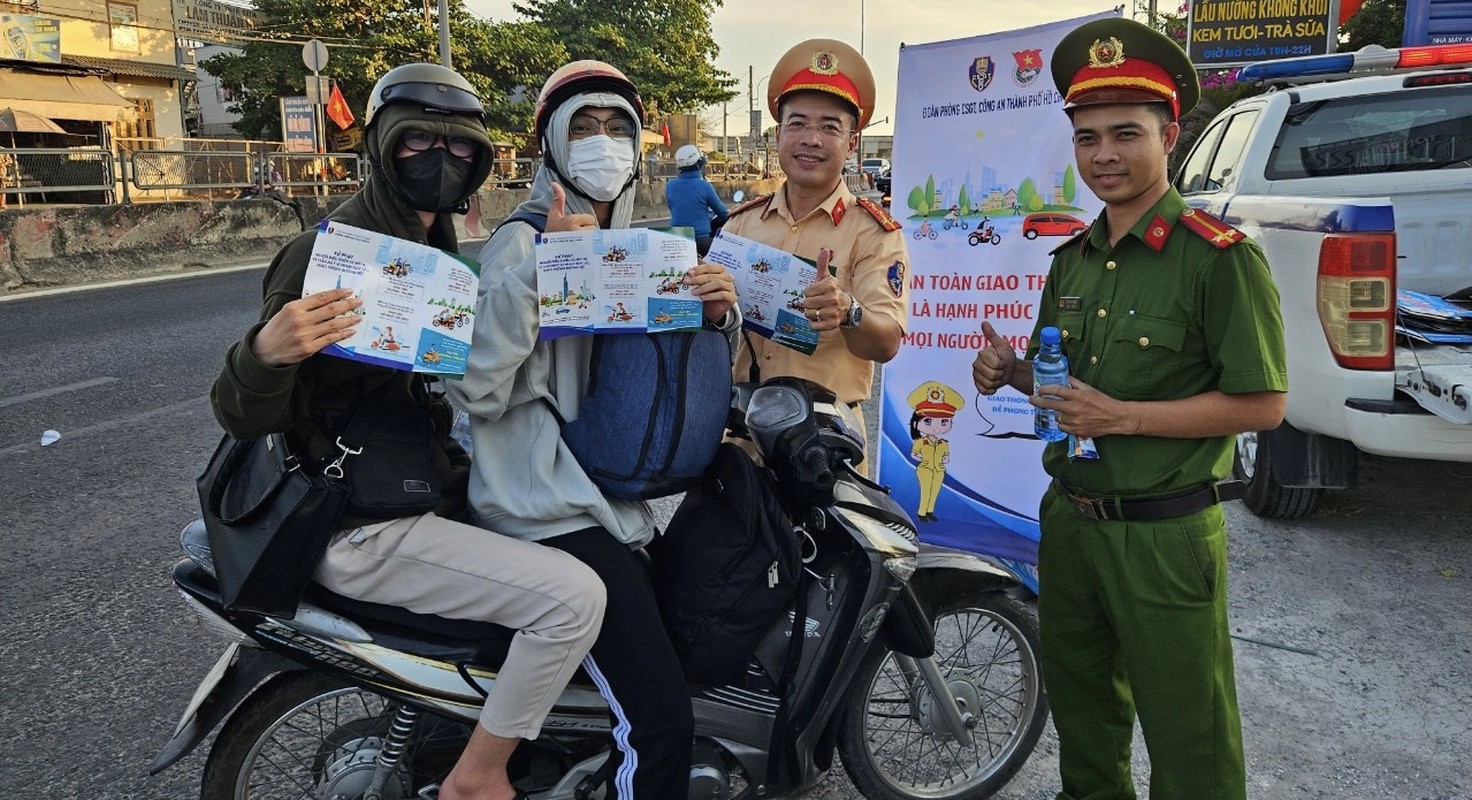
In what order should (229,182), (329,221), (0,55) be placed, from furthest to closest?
(0,55) → (229,182) → (329,221)

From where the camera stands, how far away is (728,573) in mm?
2242

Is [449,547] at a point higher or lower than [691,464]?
lower

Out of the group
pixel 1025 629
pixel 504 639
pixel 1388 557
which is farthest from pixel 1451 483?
pixel 504 639

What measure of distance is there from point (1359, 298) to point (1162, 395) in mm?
2359

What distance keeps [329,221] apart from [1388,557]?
4.57 meters

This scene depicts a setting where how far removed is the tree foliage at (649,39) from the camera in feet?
130

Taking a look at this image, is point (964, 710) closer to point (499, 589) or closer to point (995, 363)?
point (995, 363)

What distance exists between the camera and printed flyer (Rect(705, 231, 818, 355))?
8.29 ft

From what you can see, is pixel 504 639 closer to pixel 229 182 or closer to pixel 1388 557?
pixel 1388 557

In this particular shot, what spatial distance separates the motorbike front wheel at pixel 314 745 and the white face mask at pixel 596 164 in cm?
124

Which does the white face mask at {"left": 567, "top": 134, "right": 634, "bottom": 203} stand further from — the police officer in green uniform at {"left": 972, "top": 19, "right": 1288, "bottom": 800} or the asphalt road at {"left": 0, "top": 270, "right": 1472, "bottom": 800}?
the asphalt road at {"left": 0, "top": 270, "right": 1472, "bottom": 800}

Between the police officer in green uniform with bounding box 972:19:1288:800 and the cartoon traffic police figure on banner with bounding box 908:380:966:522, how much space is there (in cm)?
228

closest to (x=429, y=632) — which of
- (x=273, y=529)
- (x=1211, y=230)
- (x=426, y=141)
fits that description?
(x=273, y=529)

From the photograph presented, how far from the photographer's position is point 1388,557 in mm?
4414
